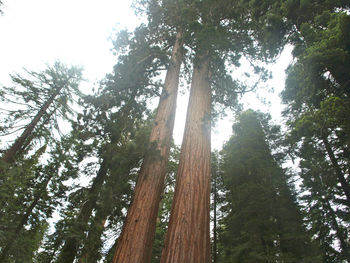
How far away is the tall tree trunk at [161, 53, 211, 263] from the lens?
229 cm

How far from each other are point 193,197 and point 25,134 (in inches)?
389

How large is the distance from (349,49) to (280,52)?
6.11 feet

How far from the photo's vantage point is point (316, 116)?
4316 millimetres

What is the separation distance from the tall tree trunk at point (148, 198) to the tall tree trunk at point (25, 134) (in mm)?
8093

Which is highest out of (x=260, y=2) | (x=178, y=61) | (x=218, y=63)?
(x=260, y=2)

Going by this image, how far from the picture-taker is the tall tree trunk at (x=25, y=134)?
8.14 m

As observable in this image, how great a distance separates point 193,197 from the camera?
275 cm

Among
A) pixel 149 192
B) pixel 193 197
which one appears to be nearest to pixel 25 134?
pixel 149 192

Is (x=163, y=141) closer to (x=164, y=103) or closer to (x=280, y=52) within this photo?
(x=164, y=103)

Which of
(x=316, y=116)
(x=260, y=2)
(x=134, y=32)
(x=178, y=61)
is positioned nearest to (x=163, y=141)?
(x=178, y=61)

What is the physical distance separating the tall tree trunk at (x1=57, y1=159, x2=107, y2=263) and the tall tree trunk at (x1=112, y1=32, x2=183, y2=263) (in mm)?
1526

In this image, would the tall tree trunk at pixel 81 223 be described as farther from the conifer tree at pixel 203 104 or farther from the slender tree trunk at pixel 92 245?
the conifer tree at pixel 203 104

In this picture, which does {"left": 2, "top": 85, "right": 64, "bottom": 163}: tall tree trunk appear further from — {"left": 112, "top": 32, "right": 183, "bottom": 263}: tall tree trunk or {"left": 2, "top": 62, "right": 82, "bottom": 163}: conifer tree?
{"left": 112, "top": 32, "right": 183, "bottom": 263}: tall tree trunk

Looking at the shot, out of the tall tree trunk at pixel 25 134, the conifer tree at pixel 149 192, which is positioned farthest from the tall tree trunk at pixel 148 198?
the tall tree trunk at pixel 25 134
